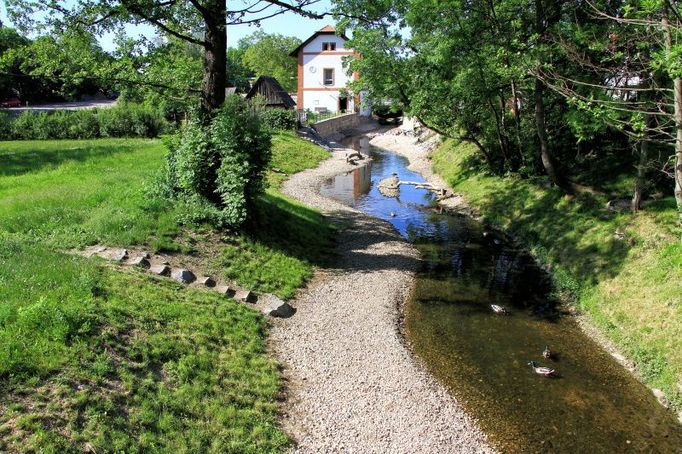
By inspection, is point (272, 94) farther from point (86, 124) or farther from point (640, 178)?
point (640, 178)

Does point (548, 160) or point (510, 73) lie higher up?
point (510, 73)

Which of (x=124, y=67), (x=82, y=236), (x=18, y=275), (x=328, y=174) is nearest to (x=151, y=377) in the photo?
(x=18, y=275)

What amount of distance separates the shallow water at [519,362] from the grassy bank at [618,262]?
2.59 ft

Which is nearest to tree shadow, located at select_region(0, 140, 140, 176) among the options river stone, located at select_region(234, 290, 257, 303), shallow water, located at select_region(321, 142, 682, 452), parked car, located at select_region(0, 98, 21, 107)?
river stone, located at select_region(234, 290, 257, 303)

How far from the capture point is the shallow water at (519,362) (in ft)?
36.3

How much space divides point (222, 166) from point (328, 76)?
5816 cm

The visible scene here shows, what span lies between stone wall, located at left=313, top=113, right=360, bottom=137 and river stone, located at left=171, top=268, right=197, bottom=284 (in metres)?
47.6

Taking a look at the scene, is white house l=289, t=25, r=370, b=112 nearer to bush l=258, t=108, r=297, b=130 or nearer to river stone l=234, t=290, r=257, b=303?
bush l=258, t=108, r=297, b=130

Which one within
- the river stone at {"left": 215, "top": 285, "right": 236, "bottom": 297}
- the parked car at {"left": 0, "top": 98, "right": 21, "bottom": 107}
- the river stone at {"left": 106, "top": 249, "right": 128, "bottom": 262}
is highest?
the parked car at {"left": 0, "top": 98, "right": 21, "bottom": 107}

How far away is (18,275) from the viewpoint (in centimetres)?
1159

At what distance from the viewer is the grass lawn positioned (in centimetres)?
884

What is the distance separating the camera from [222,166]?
18031 millimetres

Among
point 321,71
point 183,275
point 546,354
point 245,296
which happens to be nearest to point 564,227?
point 546,354

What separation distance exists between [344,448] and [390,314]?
6441mm
